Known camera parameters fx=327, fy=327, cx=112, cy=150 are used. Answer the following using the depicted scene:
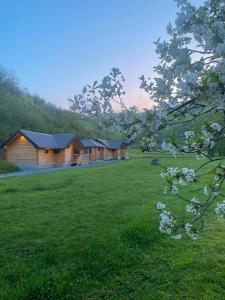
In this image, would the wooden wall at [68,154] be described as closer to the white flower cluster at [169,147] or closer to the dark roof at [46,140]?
the dark roof at [46,140]

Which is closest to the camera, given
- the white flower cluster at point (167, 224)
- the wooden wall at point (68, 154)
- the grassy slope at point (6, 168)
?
the white flower cluster at point (167, 224)

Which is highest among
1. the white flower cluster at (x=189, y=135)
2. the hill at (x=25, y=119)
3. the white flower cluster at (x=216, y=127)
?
the hill at (x=25, y=119)

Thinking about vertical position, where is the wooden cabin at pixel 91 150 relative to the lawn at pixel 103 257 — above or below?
above

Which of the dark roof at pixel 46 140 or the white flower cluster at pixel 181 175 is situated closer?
the white flower cluster at pixel 181 175

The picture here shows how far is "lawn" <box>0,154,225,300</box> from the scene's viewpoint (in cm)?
458

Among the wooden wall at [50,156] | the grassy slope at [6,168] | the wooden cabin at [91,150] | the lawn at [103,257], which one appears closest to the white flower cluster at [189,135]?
the lawn at [103,257]

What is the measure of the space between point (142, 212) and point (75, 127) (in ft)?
199

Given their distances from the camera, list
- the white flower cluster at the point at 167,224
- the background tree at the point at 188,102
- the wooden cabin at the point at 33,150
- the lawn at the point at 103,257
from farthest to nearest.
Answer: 1. the wooden cabin at the point at 33,150
2. the lawn at the point at 103,257
3. the white flower cluster at the point at 167,224
4. the background tree at the point at 188,102

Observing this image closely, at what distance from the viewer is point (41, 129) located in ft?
Answer: 194

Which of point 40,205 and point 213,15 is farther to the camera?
point 40,205

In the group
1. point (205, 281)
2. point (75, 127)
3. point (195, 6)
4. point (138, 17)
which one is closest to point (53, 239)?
point (205, 281)

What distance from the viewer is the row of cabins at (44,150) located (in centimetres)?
3609

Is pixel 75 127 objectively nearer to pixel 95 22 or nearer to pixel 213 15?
pixel 95 22

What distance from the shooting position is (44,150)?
124ft
